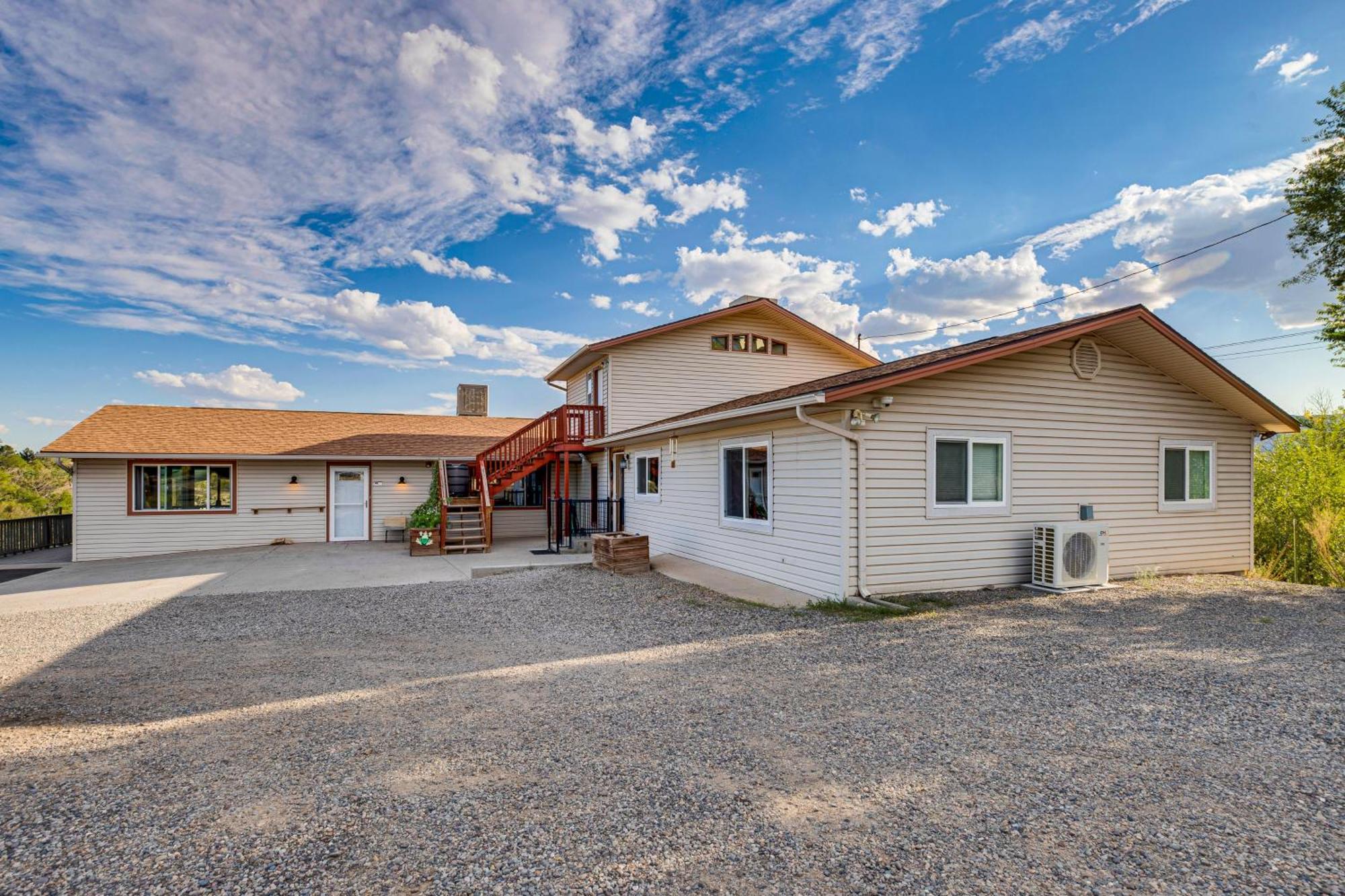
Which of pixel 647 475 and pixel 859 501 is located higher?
pixel 647 475

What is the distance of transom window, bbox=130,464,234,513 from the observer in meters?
14.9

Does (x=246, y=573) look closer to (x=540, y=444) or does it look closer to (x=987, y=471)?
(x=540, y=444)

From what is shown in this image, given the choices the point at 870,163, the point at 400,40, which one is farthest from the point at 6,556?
the point at 870,163

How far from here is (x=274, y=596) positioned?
9352 millimetres

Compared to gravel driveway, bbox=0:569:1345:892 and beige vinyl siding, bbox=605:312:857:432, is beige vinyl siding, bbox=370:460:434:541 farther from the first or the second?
gravel driveway, bbox=0:569:1345:892

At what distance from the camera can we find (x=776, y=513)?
29.5 ft

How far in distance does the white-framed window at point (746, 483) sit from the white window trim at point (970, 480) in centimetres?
222

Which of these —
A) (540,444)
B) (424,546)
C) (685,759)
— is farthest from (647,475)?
(685,759)

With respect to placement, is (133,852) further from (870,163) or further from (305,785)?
(870,163)

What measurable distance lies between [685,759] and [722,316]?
13523mm

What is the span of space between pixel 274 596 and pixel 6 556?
484 inches

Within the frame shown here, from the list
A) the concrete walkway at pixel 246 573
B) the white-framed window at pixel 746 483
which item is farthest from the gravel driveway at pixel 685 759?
the concrete walkway at pixel 246 573

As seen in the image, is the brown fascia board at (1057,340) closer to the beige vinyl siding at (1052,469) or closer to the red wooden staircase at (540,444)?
the beige vinyl siding at (1052,469)

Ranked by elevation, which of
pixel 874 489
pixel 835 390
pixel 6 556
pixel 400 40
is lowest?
pixel 6 556
